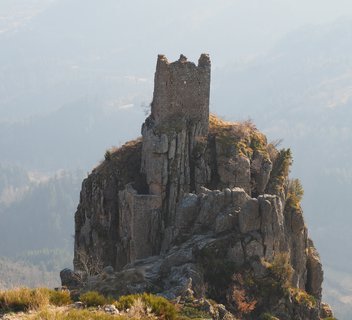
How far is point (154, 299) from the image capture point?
61.5 ft

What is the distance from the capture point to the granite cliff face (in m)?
27.2

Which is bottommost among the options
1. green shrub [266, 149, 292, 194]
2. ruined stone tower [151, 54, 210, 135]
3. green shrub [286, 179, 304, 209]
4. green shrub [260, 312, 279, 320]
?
green shrub [260, 312, 279, 320]

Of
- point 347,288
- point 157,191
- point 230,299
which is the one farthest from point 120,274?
point 347,288

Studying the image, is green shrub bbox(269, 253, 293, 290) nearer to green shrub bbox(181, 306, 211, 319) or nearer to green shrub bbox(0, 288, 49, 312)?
green shrub bbox(181, 306, 211, 319)

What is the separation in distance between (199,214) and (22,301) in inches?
597

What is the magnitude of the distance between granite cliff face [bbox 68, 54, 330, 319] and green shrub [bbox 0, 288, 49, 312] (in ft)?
22.0

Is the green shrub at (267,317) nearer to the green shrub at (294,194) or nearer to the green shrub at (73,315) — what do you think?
the green shrub at (73,315)

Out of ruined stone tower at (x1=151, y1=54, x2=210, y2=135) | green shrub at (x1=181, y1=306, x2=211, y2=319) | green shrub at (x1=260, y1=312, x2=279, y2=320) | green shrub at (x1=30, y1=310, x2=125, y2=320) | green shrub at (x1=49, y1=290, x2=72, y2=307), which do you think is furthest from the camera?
ruined stone tower at (x1=151, y1=54, x2=210, y2=135)

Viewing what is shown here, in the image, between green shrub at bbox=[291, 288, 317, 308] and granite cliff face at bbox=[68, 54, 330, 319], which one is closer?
granite cliff face at bbox=[68, 54, 330, 319]

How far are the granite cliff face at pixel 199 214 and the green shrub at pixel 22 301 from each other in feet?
22.0

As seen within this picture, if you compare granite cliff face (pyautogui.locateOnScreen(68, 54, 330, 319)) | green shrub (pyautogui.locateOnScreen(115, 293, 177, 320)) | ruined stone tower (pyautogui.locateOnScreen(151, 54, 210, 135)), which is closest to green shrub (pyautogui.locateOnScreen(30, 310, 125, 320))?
green shrub (pyautogui.locateOnScreen(115, 293, 177, 320))

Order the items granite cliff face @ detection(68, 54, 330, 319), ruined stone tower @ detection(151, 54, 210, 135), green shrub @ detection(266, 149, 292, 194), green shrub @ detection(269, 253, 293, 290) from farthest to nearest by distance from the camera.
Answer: ruined stone tower @ detection(151, 54, 210, 135)
green shrub @ detection(266, 149, 292, 194)
green shrub @ detection(269, 253, 293, 290)
granite cliff face @ detection(68, 54, 330, 319)

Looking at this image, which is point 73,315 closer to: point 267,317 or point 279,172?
point 267,317

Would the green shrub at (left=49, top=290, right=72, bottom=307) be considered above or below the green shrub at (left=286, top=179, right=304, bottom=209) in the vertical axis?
below
